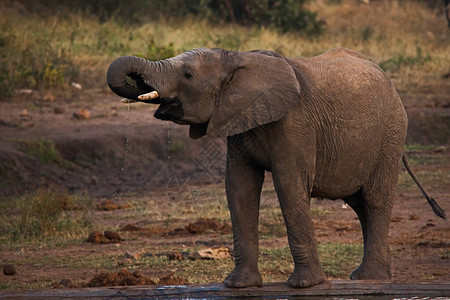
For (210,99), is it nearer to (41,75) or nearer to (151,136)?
(151,136)

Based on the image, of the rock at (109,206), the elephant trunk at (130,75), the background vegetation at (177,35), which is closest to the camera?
the elephant trunk at (130,75)

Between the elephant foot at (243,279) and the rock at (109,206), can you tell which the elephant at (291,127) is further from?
the rock at (109,206)

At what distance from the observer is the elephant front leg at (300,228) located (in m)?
5.22

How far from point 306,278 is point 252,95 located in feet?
3.66

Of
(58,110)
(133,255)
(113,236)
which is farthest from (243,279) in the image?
(58,110)

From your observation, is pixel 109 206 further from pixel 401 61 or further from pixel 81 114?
pixel 401 61

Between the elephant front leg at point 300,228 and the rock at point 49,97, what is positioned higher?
the elephant front leg at point 300,228

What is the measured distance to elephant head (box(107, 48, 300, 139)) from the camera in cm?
490

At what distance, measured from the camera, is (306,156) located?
5266mm

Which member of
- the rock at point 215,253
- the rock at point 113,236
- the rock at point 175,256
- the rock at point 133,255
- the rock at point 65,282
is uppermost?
the rock at point 65,282

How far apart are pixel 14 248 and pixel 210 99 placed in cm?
362

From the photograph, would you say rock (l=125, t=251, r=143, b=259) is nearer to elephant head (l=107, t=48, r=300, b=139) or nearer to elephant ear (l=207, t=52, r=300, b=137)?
elephant head (l=107, t=48, r=300, b=139)

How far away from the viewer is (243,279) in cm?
536

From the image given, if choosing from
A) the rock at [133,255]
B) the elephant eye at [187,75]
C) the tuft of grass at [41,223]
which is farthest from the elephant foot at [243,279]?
the tuft of grass at [41,223]
